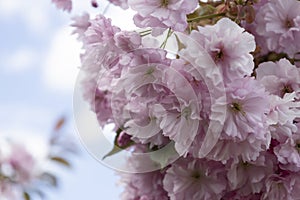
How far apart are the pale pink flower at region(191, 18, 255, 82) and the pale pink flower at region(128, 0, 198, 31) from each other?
0.9 inches

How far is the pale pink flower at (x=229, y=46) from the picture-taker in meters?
0.60

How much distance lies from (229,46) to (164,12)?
73mm

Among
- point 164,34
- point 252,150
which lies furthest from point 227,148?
point 164,34

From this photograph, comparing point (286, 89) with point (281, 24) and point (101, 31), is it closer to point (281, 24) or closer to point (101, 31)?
point (281, 24)

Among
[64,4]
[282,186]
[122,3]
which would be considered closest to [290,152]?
[282,186]

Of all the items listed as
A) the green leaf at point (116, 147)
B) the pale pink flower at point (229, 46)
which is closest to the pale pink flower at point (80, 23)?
the green leaf at point (116, 147)

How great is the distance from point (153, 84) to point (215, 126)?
0.25ft

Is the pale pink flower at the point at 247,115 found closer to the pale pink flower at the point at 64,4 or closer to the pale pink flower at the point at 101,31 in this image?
the pale pink flower at the point at 101,31

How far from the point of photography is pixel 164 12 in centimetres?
62

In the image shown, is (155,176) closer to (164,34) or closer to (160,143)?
(160,143)

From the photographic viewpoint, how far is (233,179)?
66 cm

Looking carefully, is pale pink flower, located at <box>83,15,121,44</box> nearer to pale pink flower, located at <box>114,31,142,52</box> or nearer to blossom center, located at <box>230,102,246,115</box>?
pale pink flower, located at <box>114,31,142,52</box>

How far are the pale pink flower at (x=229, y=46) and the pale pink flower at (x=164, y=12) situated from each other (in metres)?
0.02

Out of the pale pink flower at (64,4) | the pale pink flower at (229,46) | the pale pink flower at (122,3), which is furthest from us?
the pale pink flower at (64,4)
